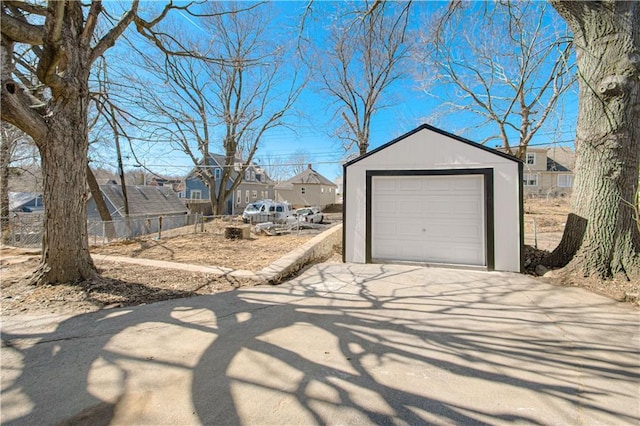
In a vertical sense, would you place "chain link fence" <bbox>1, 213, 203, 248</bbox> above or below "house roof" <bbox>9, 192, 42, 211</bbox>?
below

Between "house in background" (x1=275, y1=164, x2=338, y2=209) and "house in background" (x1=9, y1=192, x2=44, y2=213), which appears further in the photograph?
"house in background" (x1=275, y1=164, x2=338, y2=209)

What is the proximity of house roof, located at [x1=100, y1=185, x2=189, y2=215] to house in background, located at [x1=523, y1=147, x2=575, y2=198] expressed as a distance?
36166 mm

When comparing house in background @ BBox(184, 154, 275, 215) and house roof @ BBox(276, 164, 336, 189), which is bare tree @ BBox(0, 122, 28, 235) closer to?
house in background @ BBox(184, 154, 275, 215)

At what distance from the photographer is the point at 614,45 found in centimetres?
514

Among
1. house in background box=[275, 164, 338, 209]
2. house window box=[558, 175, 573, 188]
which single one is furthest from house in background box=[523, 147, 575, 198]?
house in background box=[275, 164, 338, 209]

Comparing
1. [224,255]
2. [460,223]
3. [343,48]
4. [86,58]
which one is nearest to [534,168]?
[343,48]

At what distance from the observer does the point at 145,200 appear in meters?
25.2

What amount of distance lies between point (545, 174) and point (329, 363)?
4115cm

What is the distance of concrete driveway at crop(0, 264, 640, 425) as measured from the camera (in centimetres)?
204

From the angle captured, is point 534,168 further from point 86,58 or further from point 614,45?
point 86,58

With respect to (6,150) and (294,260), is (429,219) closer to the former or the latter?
(294,260)

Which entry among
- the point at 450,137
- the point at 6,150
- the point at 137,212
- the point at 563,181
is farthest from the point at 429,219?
the point at 563,181

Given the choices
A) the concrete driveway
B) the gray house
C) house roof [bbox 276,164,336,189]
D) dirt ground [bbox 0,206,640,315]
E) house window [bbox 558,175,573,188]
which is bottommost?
the concrete driveway

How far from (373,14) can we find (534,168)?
34443 millimetres
